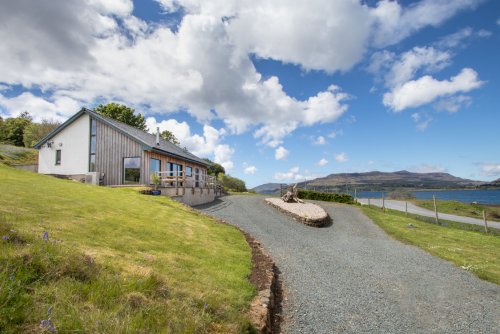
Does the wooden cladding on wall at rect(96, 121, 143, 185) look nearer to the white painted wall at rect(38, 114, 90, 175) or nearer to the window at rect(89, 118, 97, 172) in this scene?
the window at rect(89, 118, 97, 172)

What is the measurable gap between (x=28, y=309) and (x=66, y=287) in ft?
2.00

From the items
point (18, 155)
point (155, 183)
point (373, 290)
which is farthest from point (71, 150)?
point (373, 290)

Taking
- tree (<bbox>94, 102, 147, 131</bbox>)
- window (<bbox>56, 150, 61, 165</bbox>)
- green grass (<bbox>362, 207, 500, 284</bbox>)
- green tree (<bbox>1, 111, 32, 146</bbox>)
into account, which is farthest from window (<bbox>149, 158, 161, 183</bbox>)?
green tree (<bbox>1, 111, 32, 146</bbox>)

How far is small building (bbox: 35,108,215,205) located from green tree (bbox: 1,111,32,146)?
31.7 m

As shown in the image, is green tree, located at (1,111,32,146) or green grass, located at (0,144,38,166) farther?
green tree, located at (1,111,32,146)

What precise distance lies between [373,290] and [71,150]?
28424 mm

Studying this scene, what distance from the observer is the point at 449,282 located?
9258 millimetres

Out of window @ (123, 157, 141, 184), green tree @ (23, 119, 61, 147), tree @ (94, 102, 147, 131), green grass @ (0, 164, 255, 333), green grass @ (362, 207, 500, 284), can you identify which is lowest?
green grass @ (362, 207, 500, 284)

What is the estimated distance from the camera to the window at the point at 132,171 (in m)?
25.2

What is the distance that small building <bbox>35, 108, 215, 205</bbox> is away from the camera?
2516 cm

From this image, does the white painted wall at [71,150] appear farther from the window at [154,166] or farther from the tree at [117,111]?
the tree at [117,111]

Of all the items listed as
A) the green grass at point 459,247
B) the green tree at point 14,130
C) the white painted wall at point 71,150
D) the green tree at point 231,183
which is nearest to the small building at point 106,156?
the white painted wall at point 71,150

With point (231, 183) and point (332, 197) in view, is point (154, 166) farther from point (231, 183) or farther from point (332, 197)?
point (231, 183)

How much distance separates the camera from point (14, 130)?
52.6 meters
